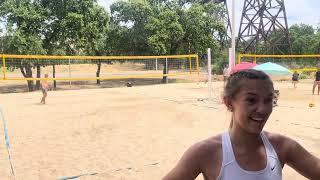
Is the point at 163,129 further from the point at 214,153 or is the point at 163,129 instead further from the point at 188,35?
the point at 188,35

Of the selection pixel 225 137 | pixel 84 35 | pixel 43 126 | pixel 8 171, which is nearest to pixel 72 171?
pixel 8 171

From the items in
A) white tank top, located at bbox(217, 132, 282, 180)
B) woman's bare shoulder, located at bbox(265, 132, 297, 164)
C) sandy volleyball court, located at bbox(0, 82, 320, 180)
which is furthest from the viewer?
sandy volleyball court, located at bbox(0, 82, 320, 180)

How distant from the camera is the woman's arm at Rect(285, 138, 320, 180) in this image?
60.9 inches

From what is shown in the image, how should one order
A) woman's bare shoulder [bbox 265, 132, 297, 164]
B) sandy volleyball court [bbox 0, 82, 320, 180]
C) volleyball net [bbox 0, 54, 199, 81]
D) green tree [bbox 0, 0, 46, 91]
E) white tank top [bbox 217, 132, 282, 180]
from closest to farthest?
white tank top [bbox 217, 132, 282, 180] → woman's bare shoulder [bbox 265, 132, 297, 164] → sandy volleyball court [bbox 0, 82, 320, 180] → volleyball net [bbox 0, 54, 199, 81] → green tree [bbox 0, 0, 46, 91]

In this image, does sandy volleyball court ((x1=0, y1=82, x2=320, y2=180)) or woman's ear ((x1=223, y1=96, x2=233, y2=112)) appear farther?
sandy volleyball court ((x1=0, y1=82, x2=320, y2=180))

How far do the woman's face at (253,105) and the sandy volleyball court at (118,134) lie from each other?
13.3 feet

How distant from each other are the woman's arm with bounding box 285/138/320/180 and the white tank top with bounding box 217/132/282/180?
71mm

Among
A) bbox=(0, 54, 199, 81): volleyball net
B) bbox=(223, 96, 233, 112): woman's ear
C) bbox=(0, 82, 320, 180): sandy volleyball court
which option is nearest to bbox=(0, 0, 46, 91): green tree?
bbox=(0, 54, 199, 81): volleyball net

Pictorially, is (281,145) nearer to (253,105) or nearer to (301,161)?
(301,161)

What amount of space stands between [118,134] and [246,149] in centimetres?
689

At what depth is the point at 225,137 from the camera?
1528 mm

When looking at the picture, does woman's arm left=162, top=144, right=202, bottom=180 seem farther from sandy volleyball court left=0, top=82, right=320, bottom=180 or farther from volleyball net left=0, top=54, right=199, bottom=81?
volleyball net left=0, top=54, right=199, bottom=81

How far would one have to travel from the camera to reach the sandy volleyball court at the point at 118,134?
19.4ft

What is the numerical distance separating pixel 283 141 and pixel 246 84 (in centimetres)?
25
